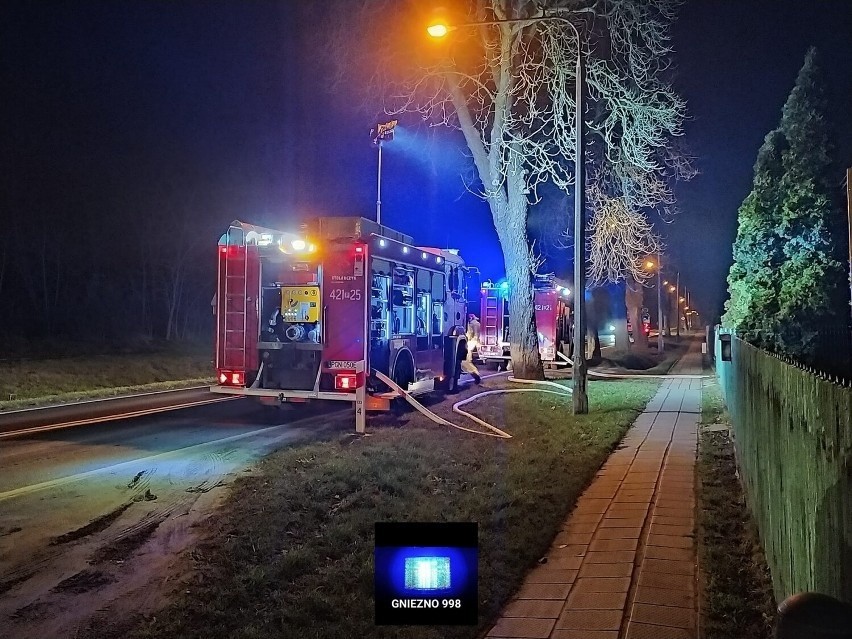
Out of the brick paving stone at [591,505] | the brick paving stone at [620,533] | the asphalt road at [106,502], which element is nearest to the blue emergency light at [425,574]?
the asphalt road at [106,502]

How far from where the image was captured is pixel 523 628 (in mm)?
4652

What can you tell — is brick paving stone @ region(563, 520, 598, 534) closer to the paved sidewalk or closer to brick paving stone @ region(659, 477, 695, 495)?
the paved sidewalk

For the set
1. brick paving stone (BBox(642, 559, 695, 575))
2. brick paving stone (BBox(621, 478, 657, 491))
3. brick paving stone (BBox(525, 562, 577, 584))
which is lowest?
brick paving stone (BBox(525, 562, 577, 584))

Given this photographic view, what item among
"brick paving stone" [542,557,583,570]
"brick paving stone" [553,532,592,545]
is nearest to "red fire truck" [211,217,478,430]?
"brick paving stone" [553,532,592,545]

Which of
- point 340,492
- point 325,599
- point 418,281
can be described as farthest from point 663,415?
point 325,599

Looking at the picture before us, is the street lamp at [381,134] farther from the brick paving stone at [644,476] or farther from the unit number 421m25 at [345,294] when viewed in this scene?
the brick paving stone at [644,476]

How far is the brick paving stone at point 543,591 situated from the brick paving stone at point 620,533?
1.38 m

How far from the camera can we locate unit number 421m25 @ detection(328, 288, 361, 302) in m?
12.2

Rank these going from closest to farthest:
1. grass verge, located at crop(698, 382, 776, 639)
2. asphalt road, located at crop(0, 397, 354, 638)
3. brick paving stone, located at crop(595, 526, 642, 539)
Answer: grass verge, located at crop(698, 382, 776, 639)
asphalt road, located at crop(0, 397, 354, 638)
brick paving stone, located at crop(595, 526, 642, 539)

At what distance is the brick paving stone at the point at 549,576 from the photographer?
5531 millimetres

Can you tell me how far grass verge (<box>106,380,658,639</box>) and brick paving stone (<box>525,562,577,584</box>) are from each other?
8cm

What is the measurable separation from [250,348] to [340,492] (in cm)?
561

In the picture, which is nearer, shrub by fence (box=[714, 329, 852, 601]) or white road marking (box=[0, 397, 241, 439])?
shrub by fence (box=[714, 329, 852, 601])

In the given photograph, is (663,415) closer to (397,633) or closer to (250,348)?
(250,348)
